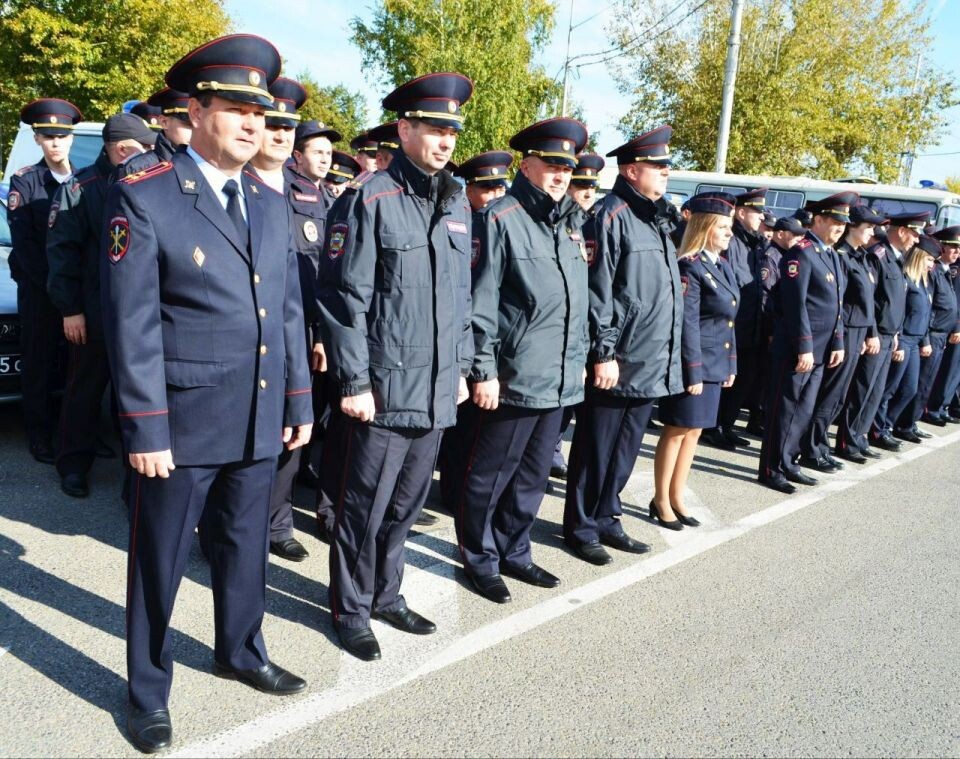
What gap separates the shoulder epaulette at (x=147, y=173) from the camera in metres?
2.35

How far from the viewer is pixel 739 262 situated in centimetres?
728

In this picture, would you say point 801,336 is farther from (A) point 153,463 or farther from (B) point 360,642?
(A) point 153,463

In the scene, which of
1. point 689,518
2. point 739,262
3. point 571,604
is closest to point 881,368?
point 739,262

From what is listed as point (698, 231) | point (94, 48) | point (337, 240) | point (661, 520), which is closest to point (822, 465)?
point (661, 520)

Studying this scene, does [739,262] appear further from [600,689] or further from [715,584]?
[600,689]

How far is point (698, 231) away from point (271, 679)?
336cm

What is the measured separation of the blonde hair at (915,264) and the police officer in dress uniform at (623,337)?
393 cm

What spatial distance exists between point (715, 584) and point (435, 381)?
75.6 inches

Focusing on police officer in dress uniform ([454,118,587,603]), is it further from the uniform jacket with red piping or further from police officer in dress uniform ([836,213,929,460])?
police officer in dress uniform ([836,213,929,460])

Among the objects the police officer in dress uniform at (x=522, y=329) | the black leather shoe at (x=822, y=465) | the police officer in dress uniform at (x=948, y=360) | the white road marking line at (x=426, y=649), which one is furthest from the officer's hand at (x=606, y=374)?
the police officer in dress uniform at (x=948, y=360)

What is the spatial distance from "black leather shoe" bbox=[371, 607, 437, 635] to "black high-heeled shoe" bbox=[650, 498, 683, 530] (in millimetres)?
1955

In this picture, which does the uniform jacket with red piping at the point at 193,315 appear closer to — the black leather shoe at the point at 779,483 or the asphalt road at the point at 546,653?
the asphalt road at the point at 546,653

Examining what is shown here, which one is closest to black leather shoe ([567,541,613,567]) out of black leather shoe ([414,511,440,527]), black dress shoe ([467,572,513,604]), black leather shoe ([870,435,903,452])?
black dress shoe ([467,572,513,604])

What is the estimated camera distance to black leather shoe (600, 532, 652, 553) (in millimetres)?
4453
